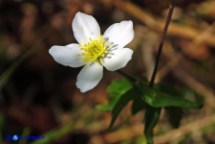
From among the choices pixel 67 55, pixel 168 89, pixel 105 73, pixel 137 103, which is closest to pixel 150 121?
pixel 137 103

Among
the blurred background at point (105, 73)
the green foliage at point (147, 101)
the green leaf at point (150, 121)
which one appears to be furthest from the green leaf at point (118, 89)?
the blurred background at point (105, 73)

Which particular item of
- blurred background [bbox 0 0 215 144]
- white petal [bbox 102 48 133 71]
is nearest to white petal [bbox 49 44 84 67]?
white petal [bbox 102 48 133 71]

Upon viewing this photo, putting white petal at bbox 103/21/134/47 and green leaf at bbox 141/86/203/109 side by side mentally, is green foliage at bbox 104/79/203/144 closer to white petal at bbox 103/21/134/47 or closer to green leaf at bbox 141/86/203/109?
green leaf at bbox 141/86/203/109

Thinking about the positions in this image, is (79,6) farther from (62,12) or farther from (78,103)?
(78,103)

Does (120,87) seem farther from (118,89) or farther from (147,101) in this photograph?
(147,101)

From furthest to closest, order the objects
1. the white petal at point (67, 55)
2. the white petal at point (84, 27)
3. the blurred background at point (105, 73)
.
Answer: the blurred background at point (105, 73)
the white petal at point (84, 27)
the white petal at point (67, 55)

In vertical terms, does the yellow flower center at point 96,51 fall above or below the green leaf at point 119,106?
above

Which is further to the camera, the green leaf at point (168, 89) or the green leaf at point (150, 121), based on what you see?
the green leaf at point (168, 89)

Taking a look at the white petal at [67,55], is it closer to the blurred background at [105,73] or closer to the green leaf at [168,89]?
the green leaf at [168,89]
